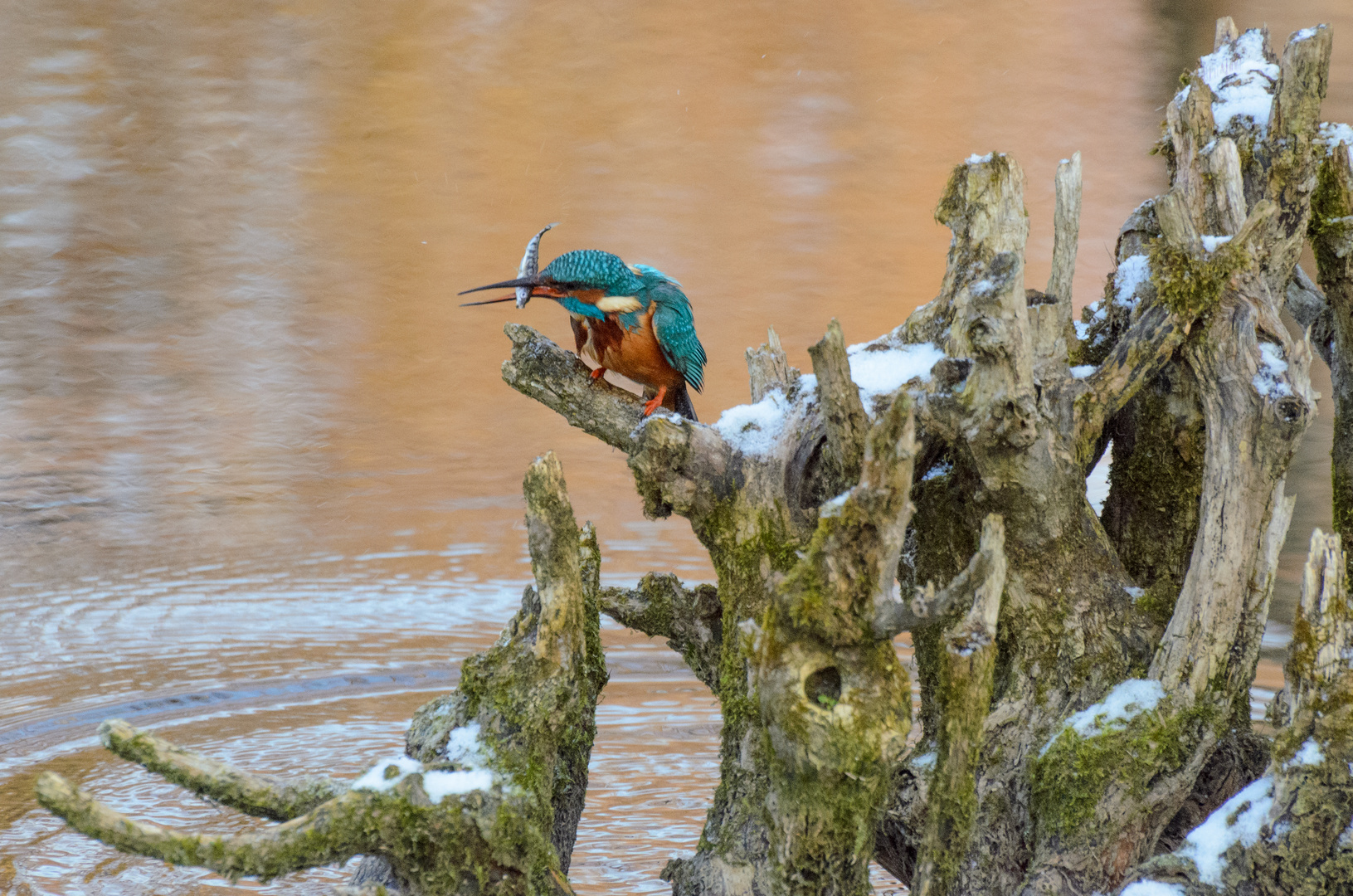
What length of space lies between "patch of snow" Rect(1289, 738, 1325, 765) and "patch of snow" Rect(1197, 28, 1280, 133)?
80 cm

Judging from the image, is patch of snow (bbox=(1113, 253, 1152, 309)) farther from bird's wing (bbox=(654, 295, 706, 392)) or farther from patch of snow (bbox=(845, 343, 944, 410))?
bird's wing (bbox=(654, 295, 706, 392))

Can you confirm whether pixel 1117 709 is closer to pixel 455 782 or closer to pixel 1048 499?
pixel 1048 499

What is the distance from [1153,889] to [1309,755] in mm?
228

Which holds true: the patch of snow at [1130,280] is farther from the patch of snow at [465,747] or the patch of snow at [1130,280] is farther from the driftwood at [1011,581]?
the patch of snow at [465,747]

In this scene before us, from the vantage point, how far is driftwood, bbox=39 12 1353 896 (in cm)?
147

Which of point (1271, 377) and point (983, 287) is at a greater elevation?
point (983, 287)

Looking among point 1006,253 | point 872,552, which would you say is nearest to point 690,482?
point 872,552

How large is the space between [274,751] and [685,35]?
5603mm

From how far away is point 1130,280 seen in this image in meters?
1.88

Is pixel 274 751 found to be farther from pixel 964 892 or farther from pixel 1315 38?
pixel 1315 38

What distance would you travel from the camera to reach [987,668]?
4.82 feet

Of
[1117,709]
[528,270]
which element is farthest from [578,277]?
[1117,709]

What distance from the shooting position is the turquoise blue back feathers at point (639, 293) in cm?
186

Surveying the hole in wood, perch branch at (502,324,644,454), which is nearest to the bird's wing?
perch branch at (502,324,644,454)
